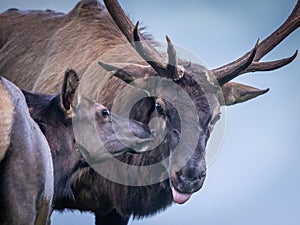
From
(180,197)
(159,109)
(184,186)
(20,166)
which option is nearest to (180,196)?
(180,197)

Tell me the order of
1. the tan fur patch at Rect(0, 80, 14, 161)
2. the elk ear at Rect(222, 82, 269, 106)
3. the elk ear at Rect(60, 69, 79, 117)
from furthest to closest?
the elk ear at Rect(222, 82, 269, 106), the elk ear at Rect(60, 69, 79, 117), the tan fur patch at Rect(0, 80, 14, 161)

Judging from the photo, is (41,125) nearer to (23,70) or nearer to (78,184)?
(78,184)

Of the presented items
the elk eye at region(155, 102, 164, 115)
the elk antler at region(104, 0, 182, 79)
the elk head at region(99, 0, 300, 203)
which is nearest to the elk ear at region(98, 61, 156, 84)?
the elk head at region(99, 0, 300, 203)

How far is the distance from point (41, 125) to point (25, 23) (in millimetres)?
3433

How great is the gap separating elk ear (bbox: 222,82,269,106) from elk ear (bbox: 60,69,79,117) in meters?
1.86

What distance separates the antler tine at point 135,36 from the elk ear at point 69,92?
110 centimetres

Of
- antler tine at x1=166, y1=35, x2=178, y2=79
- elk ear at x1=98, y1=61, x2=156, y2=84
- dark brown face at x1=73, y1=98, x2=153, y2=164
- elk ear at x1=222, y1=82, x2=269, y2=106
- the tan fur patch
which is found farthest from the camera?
elk ear at x1=222, y1=82, x2=269, y2=106

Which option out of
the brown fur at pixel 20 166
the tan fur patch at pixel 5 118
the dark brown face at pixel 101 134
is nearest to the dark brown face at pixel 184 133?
the dark brown face at pixel 101 134

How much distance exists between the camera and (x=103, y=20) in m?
8.89

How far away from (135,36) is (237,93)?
1.18 meters

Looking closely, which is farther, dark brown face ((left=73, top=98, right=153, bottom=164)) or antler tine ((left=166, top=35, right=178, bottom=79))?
antler tine ((left=166, top=35, right=178, bottom=79))

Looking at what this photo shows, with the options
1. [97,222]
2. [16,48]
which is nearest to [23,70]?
[16,48]

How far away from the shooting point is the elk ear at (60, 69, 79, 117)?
6.40 meters

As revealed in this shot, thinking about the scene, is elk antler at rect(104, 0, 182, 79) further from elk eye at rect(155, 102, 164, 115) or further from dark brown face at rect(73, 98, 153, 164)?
dark brown face at rect(73, 98, 153, 164)
